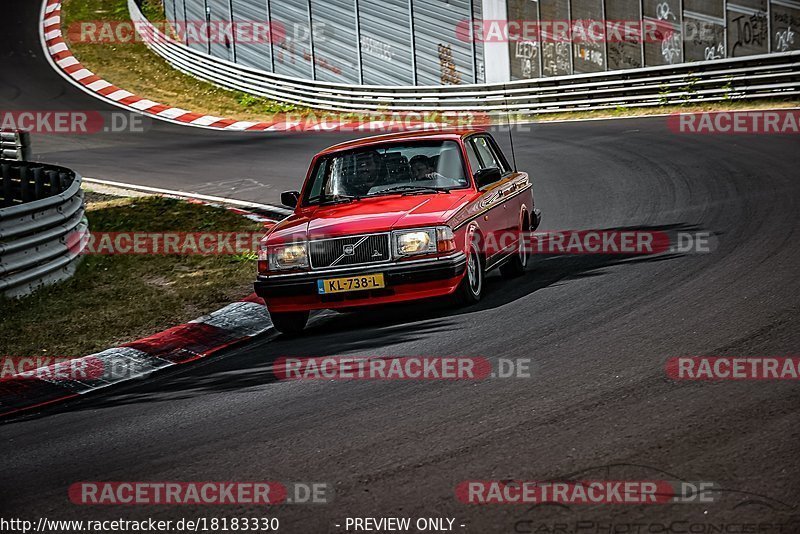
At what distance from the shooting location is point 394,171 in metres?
9.55

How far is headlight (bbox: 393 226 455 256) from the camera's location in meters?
8.51

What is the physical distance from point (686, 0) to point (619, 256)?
1561 cm

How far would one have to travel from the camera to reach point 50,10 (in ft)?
139

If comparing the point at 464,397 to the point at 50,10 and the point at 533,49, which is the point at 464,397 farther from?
the point at 50,10

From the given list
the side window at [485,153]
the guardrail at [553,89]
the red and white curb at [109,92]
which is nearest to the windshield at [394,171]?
the side window at [485,153]

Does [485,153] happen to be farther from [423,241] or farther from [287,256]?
[287,256]

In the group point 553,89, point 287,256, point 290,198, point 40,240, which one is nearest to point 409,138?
point 290,198

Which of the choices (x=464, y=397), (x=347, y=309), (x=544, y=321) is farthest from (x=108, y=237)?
(x=464, y=397)

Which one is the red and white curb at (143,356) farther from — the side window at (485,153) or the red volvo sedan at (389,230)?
the side window at (485,153)

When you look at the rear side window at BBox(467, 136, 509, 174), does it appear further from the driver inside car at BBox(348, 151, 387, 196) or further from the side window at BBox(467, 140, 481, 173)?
the driver inside car at BBox(348, 151, 387, 196)

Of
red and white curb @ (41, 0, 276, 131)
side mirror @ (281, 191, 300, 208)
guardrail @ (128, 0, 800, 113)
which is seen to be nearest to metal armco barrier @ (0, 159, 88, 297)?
side mirror @ (281, 191, 300, 208)

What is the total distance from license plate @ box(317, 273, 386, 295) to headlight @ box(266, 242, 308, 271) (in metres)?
0.26

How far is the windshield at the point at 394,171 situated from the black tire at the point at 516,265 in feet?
3.36

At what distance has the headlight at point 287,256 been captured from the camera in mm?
8695
